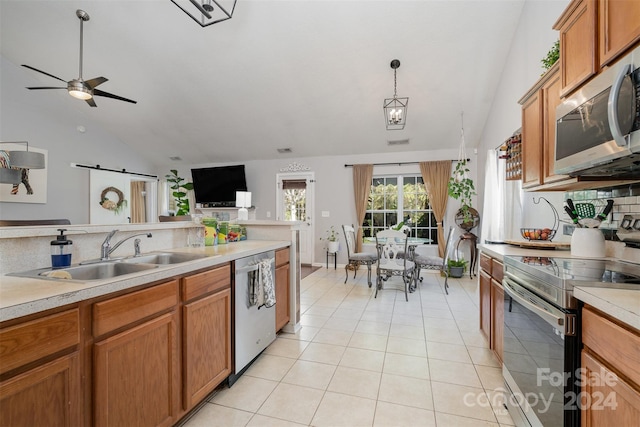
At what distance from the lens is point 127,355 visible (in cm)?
119

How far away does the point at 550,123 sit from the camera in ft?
6.19

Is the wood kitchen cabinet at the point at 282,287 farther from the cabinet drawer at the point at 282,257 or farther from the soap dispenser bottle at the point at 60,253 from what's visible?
the soap dispenser bottle at the point at 60,253

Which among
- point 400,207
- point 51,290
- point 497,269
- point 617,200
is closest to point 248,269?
point 51,290

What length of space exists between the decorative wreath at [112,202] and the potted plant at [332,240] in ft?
15.2

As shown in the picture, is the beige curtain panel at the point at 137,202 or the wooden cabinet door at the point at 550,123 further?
the beige curtain panel at the point at 137,202

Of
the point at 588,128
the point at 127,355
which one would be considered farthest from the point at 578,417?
the point at 127,355

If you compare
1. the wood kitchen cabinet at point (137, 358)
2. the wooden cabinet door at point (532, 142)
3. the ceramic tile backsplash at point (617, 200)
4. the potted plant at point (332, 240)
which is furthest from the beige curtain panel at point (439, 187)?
the wood kitchen cabinet at point (137, 358)

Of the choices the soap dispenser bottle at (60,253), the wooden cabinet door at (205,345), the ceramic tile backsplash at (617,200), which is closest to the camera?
the soap dispenser bottle at (60,253)

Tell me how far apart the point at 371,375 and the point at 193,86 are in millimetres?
4823

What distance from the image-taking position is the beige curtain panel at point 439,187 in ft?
18.2

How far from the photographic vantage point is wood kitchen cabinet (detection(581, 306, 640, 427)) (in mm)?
793

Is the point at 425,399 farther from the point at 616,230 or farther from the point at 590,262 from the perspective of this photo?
the point at 616,230

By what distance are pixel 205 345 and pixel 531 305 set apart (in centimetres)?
179

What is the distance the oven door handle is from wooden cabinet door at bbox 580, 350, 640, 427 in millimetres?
130
